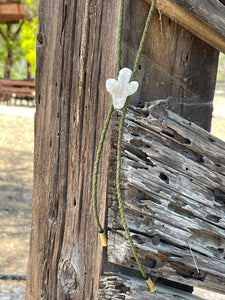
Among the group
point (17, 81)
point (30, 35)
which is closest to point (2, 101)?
point (17, 81)

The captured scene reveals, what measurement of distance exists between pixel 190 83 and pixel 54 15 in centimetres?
52

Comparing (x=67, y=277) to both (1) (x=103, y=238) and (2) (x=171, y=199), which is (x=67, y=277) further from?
(2) (x=171, y=199)

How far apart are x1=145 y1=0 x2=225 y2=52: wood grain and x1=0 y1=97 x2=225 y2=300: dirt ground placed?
0.88 metres

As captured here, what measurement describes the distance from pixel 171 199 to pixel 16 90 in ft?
68.9

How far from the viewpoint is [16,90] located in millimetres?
21422

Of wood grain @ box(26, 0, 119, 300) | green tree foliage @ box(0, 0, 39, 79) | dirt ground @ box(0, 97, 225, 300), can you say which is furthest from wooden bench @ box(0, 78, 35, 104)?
wood grain @ box(26, 0, 119, 300)

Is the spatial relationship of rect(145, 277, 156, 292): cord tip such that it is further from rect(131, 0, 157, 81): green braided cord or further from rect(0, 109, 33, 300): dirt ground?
rect(0, 109, 33, 300): dirt ground

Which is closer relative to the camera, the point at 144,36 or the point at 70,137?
the point at 144,36

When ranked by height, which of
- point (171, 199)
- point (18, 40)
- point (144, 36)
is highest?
point (18, 40)

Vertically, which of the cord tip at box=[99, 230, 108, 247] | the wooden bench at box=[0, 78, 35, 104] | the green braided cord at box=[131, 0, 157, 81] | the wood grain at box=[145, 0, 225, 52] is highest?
the wooden bench at box=[0, 78, 35, 104]

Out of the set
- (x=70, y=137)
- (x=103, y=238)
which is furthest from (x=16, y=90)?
(x=103, y=238)

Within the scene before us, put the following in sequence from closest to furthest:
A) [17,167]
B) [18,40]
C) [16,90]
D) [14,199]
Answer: [14,199] < [17,167] < [16,90] < [18,40]

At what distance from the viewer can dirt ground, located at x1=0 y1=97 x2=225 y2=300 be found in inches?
182

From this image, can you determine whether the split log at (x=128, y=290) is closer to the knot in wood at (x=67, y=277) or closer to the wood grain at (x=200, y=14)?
the knot in wood at (x=67, y=277)
